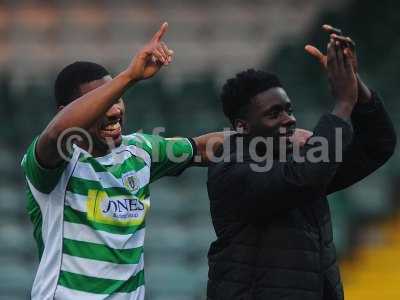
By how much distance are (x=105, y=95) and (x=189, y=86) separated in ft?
20.6

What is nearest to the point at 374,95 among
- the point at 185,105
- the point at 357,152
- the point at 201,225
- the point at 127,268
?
the point at 357,152

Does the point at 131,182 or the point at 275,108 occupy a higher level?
the point at 275,108

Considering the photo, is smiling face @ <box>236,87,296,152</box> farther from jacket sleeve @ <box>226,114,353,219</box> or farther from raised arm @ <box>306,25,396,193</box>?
raised arm @ <box>306,25,396,193</box>

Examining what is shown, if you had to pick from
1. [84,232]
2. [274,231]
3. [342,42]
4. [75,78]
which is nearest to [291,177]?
[274,231]

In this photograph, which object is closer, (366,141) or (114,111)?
(114,111)

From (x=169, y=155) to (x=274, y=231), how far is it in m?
0.61

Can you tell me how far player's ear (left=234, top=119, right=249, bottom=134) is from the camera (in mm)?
4455

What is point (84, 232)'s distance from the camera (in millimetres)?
4336

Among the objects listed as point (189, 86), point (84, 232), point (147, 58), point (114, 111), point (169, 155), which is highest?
point (189, 86)

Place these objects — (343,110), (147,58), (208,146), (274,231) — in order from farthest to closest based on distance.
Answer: (208,146) → (274,231) → (343,110) → (147,58)

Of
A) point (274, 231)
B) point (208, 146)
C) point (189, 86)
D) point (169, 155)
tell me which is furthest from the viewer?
point (189, 86)

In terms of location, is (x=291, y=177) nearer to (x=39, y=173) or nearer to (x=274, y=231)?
(x=274, y=231)

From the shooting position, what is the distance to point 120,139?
4.49 metres

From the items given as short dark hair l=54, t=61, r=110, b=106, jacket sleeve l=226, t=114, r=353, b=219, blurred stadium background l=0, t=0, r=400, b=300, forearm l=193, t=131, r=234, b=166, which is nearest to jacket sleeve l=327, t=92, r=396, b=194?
jacket sleeve l=226, t=114, r=353, b=219
